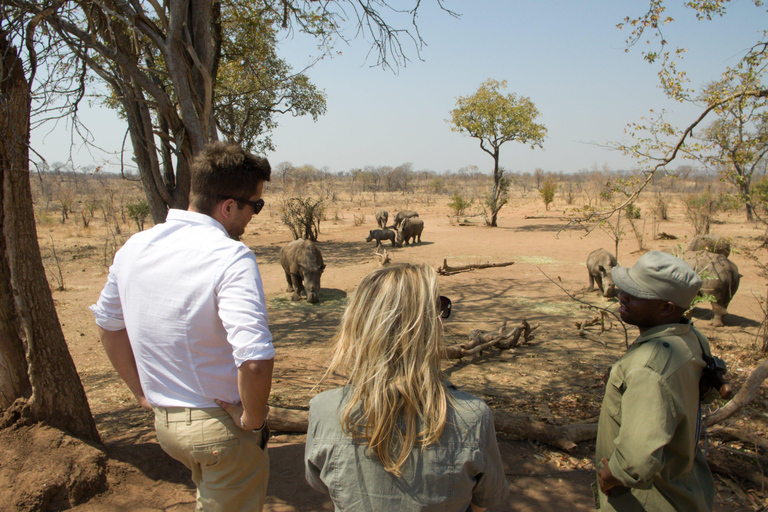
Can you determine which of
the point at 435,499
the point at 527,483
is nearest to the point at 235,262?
the point at 435,499

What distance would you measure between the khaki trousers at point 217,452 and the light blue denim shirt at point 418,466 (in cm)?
56

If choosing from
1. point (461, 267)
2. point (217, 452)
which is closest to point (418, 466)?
point (217, 452)

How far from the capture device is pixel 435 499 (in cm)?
131

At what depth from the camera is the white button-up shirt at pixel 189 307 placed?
1.65m

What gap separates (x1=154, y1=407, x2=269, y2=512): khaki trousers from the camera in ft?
5.78

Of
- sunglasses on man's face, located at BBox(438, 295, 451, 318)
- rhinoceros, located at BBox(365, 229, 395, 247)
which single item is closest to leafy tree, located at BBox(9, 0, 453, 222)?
sunglasses on man's face, located at BBox(438, 295, 451, 318)

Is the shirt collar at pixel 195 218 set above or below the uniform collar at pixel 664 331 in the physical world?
above

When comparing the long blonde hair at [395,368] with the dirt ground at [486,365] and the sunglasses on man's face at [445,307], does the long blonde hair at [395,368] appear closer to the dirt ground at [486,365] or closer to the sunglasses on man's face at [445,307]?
the sunglasses on man's face at [445,307]

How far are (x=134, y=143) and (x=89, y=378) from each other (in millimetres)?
2870

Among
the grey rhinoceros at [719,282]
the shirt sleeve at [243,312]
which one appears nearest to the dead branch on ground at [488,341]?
the grey rhinoceros at [719,282]

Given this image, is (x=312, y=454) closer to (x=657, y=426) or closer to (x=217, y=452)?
(x=217, y=452)

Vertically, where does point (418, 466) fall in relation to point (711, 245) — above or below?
above

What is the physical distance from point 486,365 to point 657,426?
14.2ft

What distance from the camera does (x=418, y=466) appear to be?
1.29 metres
